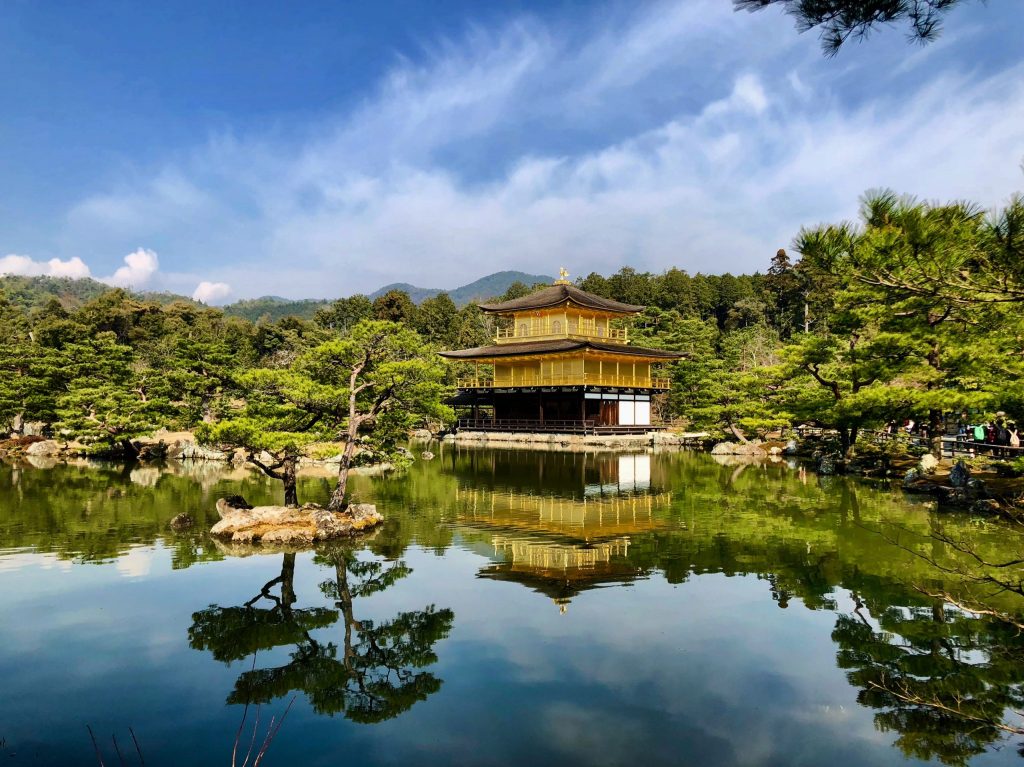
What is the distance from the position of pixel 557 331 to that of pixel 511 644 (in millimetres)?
31738

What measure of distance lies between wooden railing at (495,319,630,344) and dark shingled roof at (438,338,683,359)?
63 centimetres

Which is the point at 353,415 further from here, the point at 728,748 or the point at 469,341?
the point at 469,341

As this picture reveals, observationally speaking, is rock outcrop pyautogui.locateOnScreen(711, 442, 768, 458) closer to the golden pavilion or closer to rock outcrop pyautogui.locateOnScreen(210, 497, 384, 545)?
the golden pavilion

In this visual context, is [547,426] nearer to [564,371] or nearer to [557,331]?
[564,371]

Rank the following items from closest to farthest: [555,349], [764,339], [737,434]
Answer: [737,434] → [555,349] → [764,339]

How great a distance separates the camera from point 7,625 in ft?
25.4

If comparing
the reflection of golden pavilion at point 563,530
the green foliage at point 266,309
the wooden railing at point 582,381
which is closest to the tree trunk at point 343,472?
the reflection of golden pavilion at point 563,530

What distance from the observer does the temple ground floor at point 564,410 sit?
113 ft

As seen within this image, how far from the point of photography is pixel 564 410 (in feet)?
119

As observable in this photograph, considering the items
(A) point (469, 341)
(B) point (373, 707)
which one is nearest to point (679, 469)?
(B) point (373, 707)

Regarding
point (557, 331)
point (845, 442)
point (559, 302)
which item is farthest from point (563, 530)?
point (557, 331)

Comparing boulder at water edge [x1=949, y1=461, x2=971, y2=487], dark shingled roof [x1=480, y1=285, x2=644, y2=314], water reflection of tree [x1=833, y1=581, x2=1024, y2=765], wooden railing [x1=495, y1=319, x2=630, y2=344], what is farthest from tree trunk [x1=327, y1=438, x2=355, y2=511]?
wooden railing [x1=495, y1=319, x2=630, y2=344]

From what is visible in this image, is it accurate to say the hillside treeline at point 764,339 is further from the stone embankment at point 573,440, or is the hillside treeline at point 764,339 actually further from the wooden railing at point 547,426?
the wooden railing at point 547,426

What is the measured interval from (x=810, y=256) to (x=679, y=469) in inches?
752
